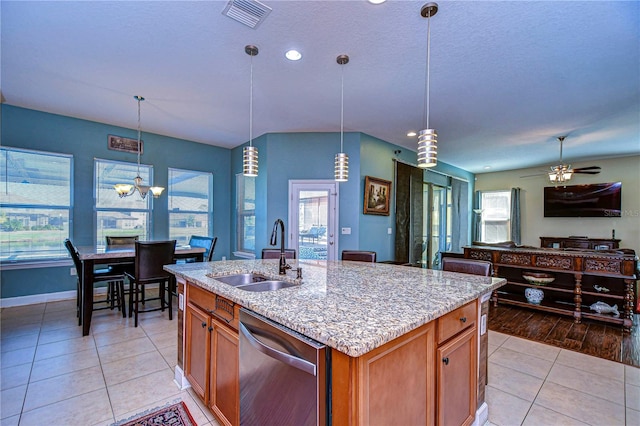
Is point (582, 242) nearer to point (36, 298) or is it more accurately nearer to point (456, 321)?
point (456, 321)

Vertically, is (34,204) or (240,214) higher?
(34,204)

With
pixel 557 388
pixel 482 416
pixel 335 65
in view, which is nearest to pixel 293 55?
pixel 335 65

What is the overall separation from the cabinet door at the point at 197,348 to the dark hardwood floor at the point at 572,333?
3.25m

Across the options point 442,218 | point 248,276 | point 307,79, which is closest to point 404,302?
point 248,276

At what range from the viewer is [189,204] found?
5.64m

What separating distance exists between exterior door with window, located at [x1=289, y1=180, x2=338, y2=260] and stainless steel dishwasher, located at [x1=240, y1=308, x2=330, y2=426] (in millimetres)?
3427

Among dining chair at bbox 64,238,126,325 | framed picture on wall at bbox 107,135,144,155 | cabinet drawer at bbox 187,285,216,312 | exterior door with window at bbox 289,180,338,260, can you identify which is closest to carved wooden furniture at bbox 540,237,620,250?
exterior door with window at bbox 289,180,338,260

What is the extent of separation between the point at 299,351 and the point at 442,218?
6869 millimetres

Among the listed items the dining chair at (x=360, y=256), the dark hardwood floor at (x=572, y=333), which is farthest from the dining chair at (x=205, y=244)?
the dark hardwood floor at (x=572, y=333)

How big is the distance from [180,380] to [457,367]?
196cm

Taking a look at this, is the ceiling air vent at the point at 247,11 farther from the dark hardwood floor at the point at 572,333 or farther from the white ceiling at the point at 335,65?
the dark hardwood floor at the point at 572,333

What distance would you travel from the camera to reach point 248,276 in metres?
2.18

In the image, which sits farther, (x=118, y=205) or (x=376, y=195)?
(x=376, y=195)

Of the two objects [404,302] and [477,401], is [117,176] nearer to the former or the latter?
[404,302]
